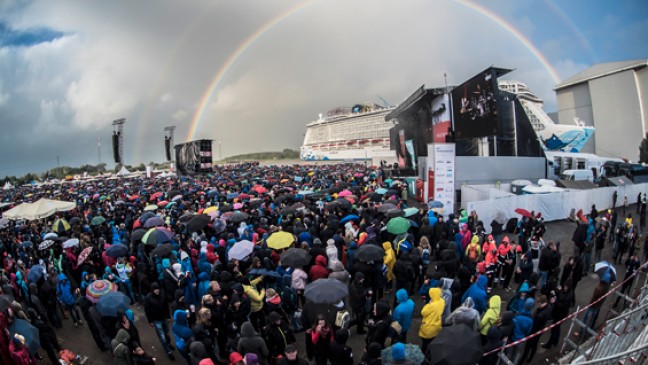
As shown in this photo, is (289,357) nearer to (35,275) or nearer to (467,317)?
(467,317)

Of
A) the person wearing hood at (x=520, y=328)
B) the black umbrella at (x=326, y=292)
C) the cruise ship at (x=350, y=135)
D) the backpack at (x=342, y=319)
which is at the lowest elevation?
the person wearing hood at (x=520, y=328)

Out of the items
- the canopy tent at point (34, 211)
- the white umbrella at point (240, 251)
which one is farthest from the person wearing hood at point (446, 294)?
the canopy tent at point (34, 211)

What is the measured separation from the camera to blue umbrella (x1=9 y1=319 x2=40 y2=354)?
4816 mm

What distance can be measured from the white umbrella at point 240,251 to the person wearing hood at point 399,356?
14.2 ft

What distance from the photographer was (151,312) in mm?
5656

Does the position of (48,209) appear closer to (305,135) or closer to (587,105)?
(587,105)

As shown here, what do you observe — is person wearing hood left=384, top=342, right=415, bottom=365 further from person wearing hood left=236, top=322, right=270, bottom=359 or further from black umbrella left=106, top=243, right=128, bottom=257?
black umbrella left=106, top=243, right=128, bottom=257

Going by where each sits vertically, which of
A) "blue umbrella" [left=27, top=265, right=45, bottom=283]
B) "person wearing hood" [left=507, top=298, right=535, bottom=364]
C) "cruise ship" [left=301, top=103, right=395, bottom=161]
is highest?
"cruise ship" [left=301, top=103, right=395, bottom=161]

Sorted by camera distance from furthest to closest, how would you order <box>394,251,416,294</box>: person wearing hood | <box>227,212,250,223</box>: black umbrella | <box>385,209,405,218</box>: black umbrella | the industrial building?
the industrial building → <box>227,212,250,223</box>: black umbrella → <box>385,209,405,218</box>: black umbrella → <box>394,251,416,294</box>: person wearing hood

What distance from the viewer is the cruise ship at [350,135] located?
80.3m

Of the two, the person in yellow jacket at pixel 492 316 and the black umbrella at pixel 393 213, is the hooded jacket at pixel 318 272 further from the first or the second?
the black umbrella at pixel 393 213

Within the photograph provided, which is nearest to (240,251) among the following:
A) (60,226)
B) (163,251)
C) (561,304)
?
(163,251)

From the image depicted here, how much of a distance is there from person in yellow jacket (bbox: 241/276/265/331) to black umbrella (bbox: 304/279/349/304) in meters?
1.01

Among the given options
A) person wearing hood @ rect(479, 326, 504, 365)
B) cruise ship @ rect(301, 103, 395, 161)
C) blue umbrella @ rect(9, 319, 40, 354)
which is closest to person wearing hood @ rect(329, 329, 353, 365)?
person wearing hood @ rect(479, 326, 504, 365)
